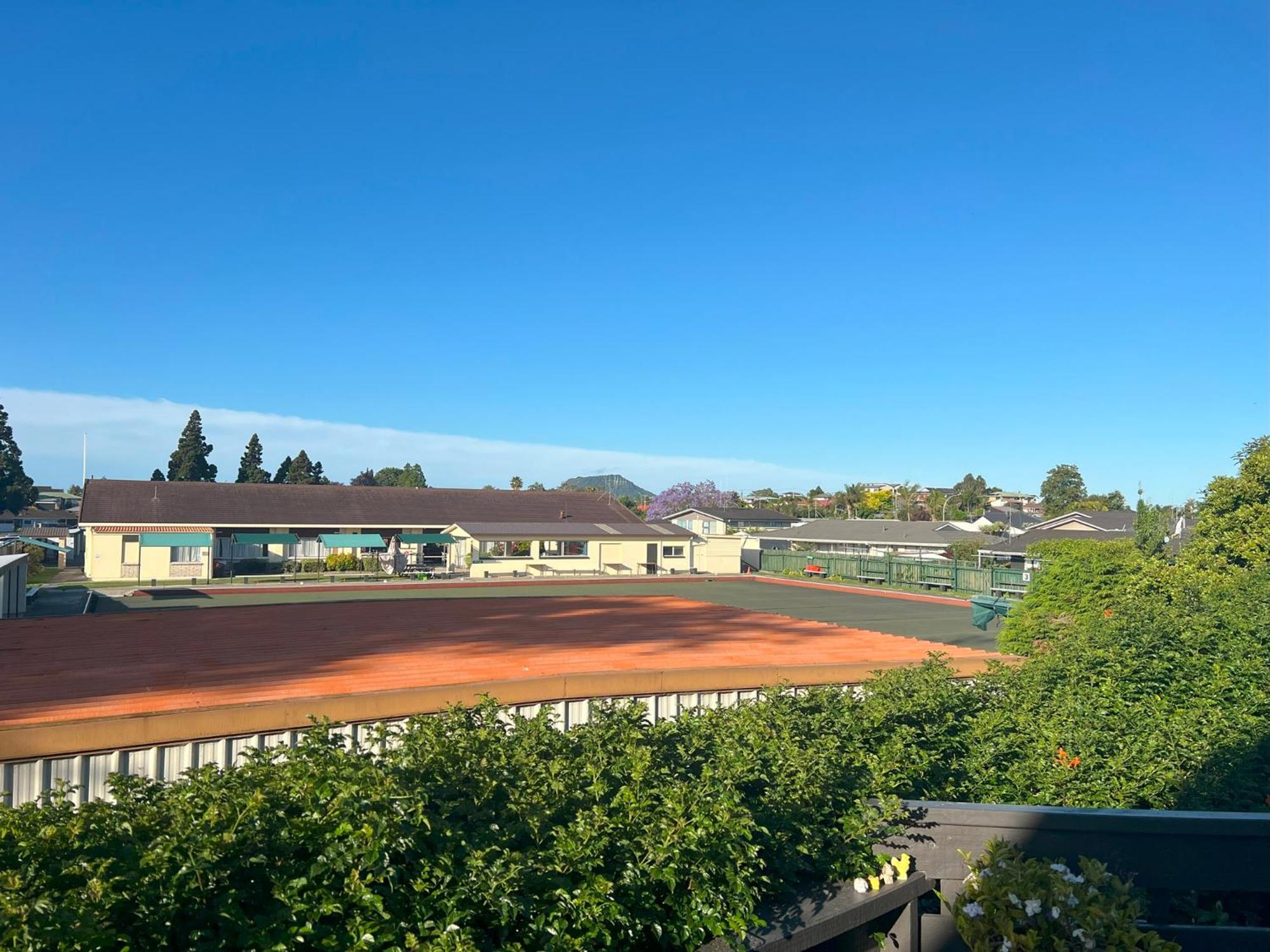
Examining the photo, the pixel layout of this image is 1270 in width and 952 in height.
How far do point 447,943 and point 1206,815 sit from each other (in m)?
3.13

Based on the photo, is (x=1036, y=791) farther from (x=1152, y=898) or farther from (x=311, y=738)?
(x=311, y=738)

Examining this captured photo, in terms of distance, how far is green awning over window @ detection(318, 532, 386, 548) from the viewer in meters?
44.2

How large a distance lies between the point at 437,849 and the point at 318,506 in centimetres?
4740

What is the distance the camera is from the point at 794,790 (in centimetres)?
384

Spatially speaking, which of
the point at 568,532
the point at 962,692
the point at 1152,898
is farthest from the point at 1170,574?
the point at 568,532

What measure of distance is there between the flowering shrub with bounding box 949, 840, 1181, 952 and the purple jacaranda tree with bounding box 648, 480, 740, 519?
88600 millimetres

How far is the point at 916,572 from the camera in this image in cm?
3459

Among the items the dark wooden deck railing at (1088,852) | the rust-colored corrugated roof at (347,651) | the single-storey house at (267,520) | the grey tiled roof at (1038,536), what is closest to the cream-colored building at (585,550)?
the single-storey house at (267,520)

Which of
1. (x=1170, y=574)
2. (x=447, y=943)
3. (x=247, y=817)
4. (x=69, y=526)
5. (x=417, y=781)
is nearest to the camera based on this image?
(x=447, y=943)

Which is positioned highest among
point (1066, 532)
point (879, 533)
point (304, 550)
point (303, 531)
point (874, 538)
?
point (1066, 532)

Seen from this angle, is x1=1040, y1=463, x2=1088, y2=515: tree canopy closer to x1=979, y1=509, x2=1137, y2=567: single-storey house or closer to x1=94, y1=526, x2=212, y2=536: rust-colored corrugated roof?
x1=979, y1=509, x2=1137, y2=567: single-storey house

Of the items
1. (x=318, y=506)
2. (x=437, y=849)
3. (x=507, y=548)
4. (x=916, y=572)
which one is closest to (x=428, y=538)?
(x=507, y=548)

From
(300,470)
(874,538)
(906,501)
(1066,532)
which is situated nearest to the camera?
(1066,532)

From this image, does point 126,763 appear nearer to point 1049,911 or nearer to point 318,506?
point 1049,911
